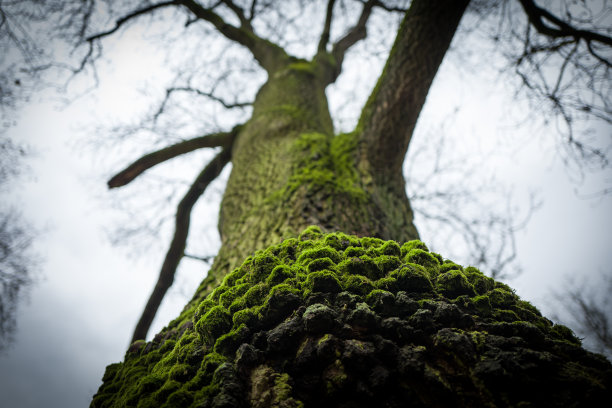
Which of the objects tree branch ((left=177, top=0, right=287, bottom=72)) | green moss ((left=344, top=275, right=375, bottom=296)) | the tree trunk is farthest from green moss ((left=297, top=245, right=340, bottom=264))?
tree branch ((left=177, top=0, right=287, bottom=72))

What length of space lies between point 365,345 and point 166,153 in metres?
3.37

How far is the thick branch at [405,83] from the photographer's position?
6.84ft

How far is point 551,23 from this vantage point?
308 cm

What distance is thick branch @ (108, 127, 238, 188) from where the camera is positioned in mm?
3336

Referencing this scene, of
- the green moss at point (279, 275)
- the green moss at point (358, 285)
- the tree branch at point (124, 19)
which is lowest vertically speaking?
the green moss at point (279, 275)

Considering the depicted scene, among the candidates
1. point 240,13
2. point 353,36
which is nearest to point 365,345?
point 353,36

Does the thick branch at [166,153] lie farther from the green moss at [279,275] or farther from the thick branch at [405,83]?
the green moss at [279,275]

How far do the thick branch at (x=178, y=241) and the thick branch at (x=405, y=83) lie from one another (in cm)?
221

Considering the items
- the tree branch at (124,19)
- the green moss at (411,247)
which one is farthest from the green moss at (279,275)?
the tree branch at (124,19)

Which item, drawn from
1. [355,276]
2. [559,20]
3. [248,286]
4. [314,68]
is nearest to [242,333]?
[248,286]

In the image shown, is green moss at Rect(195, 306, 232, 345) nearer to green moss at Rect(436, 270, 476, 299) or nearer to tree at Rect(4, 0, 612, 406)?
tree at Rect(4, 0, 612, 406)

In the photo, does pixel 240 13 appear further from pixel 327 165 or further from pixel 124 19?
pixel 327 165

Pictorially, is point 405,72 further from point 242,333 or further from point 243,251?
point 242,333

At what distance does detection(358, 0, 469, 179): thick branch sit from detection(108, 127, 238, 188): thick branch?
2.05 metres
